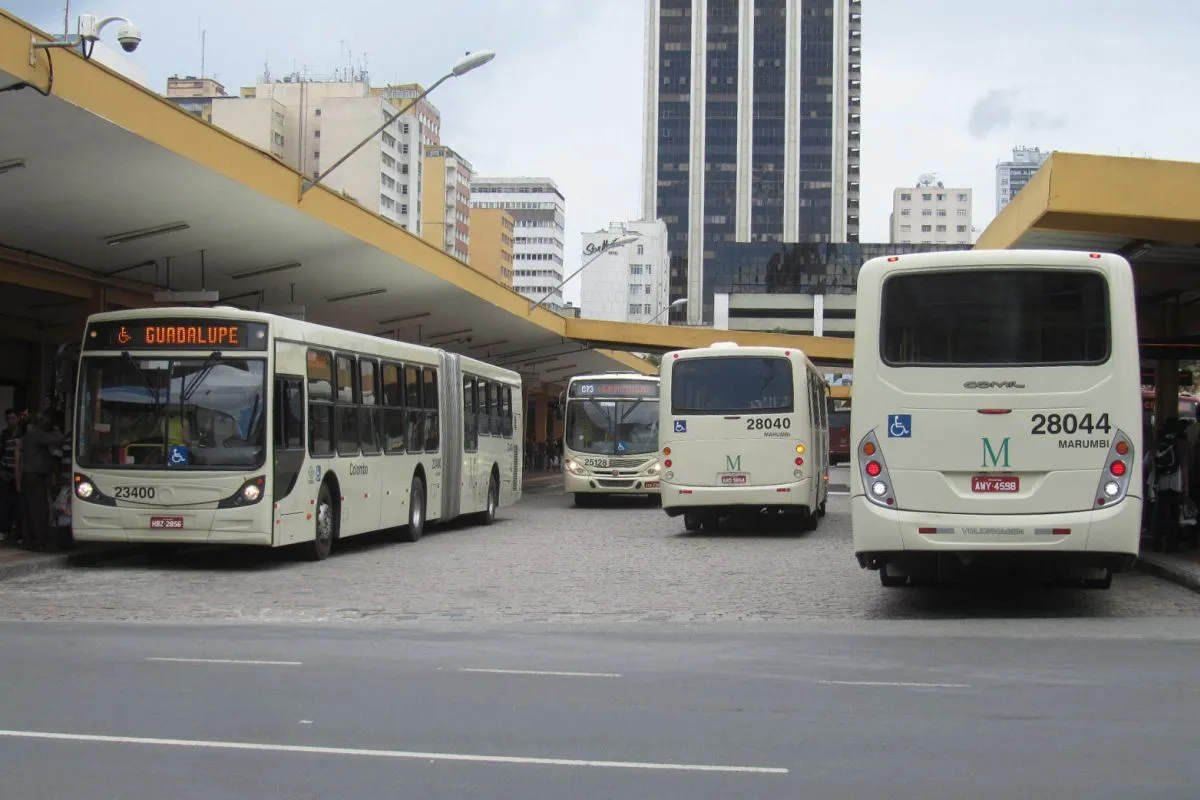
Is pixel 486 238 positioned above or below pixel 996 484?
above

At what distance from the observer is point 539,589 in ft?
50.9

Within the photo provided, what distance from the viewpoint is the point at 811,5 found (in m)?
179

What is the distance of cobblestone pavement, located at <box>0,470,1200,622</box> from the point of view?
524 inches

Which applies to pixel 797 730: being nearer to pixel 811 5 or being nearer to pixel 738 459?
pixel 738 459

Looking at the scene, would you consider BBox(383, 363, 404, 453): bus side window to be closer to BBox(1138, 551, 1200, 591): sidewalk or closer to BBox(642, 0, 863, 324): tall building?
BBox(1138, 551, 1200, 591): sidewalk

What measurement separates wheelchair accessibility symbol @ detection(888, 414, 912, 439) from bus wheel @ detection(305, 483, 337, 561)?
830 centimetres

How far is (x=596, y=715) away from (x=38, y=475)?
1241 centimetres

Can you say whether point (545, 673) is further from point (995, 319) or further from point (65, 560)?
point (65, 560)

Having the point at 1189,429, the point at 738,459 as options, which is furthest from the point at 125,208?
the point at 1189,429

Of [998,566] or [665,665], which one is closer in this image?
[665,665]

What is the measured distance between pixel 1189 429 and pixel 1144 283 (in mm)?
3534

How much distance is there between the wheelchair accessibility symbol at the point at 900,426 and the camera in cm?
1207

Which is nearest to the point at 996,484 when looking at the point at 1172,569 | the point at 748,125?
the point at 1172,569

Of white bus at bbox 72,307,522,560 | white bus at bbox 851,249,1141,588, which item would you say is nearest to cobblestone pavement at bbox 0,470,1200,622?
white bus at bbox 72,307,522,560
